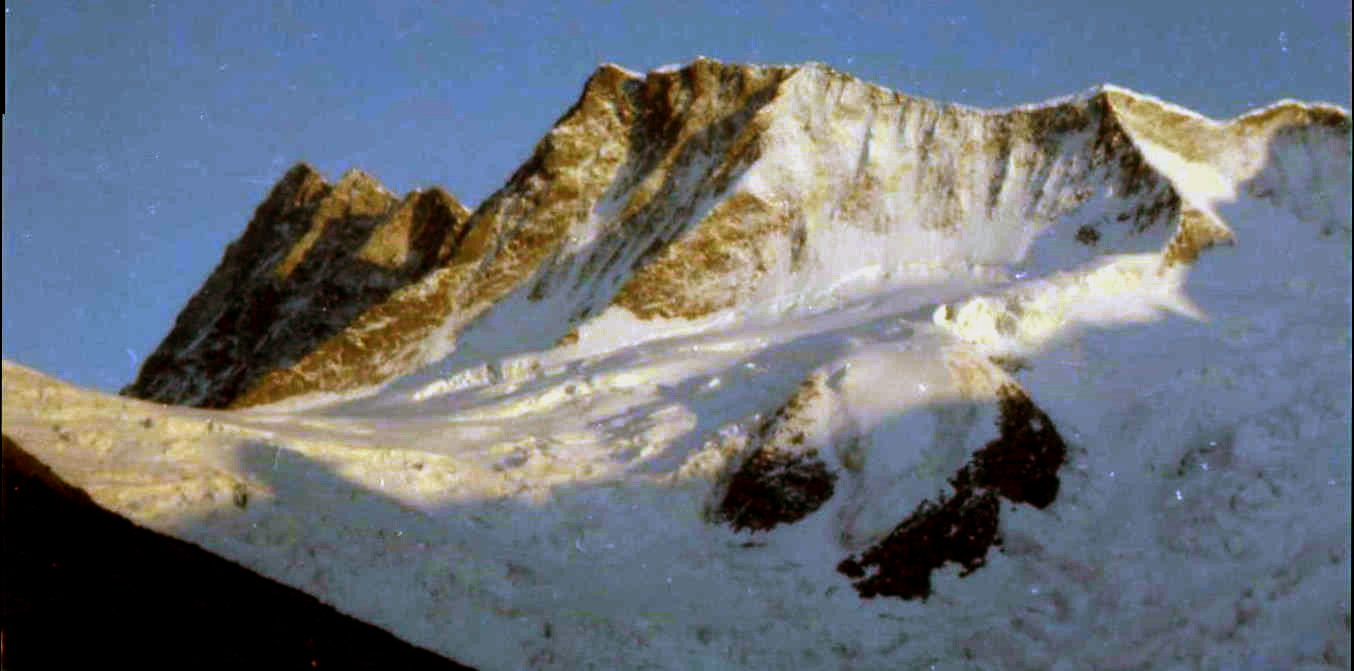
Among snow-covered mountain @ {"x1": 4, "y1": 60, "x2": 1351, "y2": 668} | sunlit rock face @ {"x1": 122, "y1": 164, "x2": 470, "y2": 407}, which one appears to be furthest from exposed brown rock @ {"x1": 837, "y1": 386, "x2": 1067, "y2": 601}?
sunlit rock face @ {"x1": 122, "y1": 164, "x2": 470, "y2": 407}

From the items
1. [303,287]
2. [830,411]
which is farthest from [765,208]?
[303,287]

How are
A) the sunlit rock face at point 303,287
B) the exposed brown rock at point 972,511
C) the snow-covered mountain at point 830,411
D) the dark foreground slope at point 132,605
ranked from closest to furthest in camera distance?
the dark foreground slope at point 132,605
the snow-covered mountain at point 830,411
the exposed brown rock at point 972,511
the sunlit rock face at point 303,287

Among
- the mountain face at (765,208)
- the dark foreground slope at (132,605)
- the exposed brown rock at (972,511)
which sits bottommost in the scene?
the dark foreground slope at (132,605)

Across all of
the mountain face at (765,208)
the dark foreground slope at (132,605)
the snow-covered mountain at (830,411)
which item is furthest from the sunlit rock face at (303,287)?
the dark foreground slope at (132,605)

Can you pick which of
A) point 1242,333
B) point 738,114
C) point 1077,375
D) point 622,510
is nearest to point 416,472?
point 622,510

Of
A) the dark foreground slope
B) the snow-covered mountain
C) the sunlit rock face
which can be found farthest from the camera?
the sunlit rock face

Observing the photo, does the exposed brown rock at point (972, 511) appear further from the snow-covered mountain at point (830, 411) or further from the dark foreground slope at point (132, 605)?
the dark foreground slope at point (132, 605)

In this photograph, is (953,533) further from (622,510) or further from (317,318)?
(317,318)

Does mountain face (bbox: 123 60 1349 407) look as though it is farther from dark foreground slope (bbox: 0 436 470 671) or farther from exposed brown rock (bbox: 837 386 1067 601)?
dark foreground slope (bbox: 0 436 470 671)
